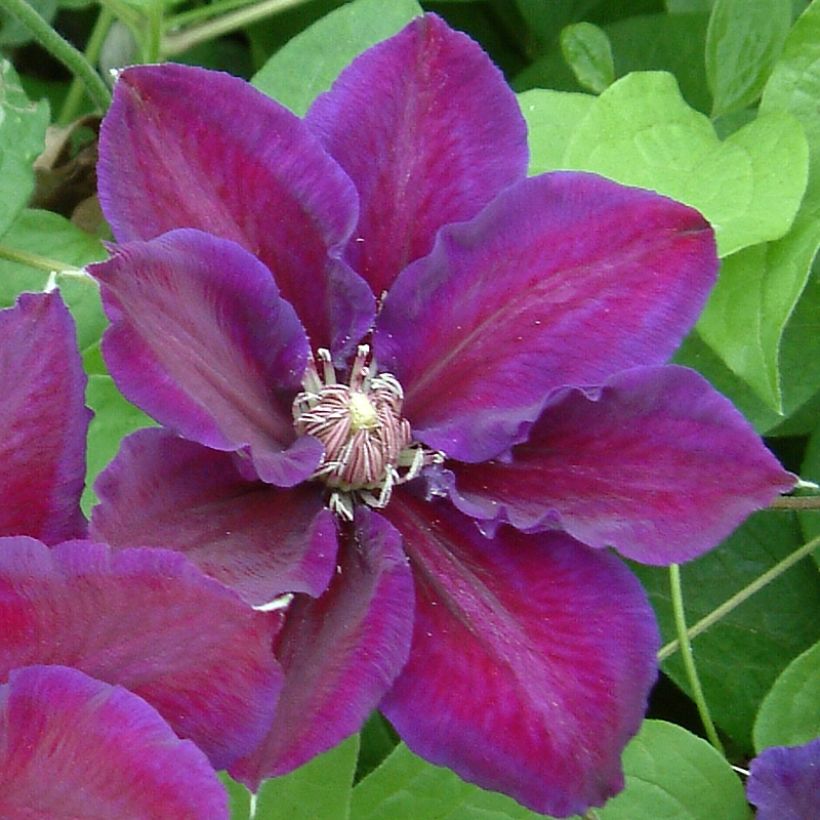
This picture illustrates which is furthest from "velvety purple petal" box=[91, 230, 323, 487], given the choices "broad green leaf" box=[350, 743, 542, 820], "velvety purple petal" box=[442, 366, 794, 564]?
"broad green leaf" box=[350, 743, 542, 820]

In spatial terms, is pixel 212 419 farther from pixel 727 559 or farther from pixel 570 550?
pixel 727 559

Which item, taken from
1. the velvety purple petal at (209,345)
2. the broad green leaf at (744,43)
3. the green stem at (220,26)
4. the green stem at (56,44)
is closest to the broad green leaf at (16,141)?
the green stem at (56,44)

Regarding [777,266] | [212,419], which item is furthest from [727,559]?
[212,419]

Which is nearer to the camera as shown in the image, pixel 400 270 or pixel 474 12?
pixel 400 270

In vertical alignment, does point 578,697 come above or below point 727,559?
above

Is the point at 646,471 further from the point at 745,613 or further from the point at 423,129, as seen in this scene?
the point at 745,613

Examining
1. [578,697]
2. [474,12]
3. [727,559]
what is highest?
[474,12]
